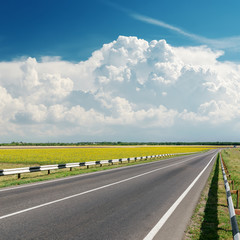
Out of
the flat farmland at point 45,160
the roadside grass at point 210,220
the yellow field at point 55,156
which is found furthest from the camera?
the yellow field at point 55,156

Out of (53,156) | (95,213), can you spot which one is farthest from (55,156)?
(95,213)

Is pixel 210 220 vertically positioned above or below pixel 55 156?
above

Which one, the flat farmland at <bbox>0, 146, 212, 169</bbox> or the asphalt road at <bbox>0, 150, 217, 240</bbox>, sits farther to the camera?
the flat farmland at <bbox>0, 146, 212, 169</bbox>

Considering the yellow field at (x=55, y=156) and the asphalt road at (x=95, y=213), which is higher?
the asphalt road at (x=95, y=213)

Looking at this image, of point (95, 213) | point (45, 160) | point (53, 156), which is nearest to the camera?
point (95, 213)

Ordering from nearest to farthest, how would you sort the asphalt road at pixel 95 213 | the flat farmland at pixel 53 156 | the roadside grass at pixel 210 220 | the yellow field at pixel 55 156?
the asphalt road at pixel 95 213
the roadside grass at pixel 210 220
the flat farmland at pixel 53 156
the yellow field at pixel 55 156

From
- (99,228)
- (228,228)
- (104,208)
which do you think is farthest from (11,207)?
(228,228)

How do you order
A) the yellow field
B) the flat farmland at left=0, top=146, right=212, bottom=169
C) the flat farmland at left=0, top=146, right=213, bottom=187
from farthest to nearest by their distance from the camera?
the yellow field, the flat farmland at left=0, top=146, right=212, bottom=169, the flat farmland at left=0, top=146, right=213, bottom=187

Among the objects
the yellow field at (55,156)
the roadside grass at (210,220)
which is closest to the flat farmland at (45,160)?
the yellow field at (55,156)

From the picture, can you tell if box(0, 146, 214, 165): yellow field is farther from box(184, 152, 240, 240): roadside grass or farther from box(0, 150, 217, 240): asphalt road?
box(184, 152, 240, 240): roadside grass

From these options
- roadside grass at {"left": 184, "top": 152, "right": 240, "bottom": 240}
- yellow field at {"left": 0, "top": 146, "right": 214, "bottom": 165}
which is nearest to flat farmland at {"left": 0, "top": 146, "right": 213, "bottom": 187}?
yellow field at {"left": 0, "top": 146, "right": 214, "bottom": 165}

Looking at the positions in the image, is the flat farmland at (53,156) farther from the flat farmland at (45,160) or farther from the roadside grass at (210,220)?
the roadside grass at (210,220)

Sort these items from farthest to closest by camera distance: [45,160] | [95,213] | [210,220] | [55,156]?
1. [55,156]
2. [45,160]
3. [95,213]
4. [210,220]

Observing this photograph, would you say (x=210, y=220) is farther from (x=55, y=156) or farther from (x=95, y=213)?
(x=55, y=156)
